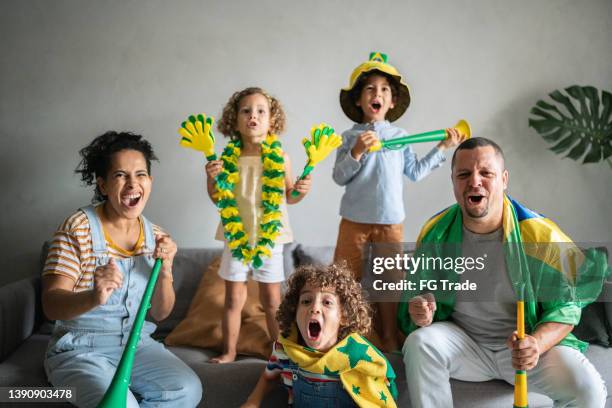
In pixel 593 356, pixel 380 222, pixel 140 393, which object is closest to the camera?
pixel 140 393

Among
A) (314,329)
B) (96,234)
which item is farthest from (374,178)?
(96,234)

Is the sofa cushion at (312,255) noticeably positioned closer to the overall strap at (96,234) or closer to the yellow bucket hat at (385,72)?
the yellow bucket hat at (385,72)

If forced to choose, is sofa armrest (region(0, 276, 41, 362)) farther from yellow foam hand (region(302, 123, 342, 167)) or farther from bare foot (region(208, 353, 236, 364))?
yellow foam hand (region(302, 123, 342, 167))

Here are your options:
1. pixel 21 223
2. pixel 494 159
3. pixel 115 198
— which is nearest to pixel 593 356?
pixel 494 159

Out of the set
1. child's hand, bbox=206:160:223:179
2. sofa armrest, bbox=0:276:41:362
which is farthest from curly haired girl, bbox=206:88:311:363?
sofa armrest, bbox=0:276:41:362

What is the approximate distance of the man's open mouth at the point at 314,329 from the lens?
1782mm

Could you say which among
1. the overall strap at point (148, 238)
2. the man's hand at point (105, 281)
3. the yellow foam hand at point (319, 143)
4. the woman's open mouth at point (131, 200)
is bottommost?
the man's hand at point (105, 281)

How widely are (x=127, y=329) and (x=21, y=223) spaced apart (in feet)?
4.80

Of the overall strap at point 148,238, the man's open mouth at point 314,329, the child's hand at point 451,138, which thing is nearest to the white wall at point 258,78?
the child's hand at point 451,138

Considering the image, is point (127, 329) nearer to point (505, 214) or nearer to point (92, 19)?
point (505, 214)

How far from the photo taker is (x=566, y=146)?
122 inches

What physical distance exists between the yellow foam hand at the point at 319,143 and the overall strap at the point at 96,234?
0.88 m

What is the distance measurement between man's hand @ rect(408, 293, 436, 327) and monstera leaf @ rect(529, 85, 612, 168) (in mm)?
1608

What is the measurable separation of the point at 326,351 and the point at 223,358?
65cm
